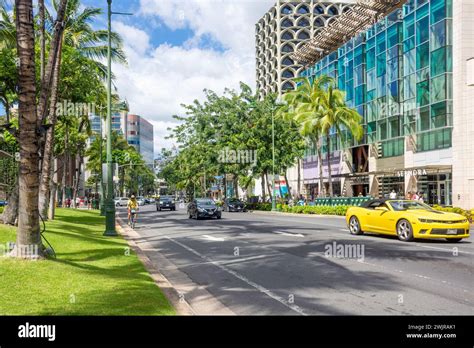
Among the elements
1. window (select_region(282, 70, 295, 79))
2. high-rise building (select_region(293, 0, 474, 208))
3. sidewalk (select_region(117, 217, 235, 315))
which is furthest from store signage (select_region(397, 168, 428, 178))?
window (select_region(282, 70, 295, 79))

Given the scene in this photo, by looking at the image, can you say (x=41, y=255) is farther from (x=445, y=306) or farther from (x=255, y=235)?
(x=255, y=235)

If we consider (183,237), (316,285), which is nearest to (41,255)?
(316,285)

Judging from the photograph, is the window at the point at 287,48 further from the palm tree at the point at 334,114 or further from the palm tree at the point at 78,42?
the palm tree at the point at 78,42

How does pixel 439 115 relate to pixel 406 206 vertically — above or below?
above

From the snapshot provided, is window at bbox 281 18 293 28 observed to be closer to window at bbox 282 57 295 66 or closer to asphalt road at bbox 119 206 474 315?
window at bbox 282 57 295 66

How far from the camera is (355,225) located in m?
18.2

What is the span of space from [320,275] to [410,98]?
120 ft

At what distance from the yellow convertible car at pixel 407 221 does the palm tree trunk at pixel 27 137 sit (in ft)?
35.8

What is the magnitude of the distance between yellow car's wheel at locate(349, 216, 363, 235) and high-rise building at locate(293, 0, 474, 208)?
2075cm

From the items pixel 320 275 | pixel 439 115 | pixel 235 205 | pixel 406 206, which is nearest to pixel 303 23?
pixel 235 205

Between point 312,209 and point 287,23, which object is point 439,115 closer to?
point 312,209

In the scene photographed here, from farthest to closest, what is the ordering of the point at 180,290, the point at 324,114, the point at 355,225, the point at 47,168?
the point at 324,114, the point at 47,168, the point at 355,225, the point at 180,290

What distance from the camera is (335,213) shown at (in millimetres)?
35406
